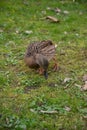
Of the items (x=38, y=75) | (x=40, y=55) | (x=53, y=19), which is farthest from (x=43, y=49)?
(x=53, y=19)

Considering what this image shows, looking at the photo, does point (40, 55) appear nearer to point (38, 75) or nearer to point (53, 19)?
point (38, 75)

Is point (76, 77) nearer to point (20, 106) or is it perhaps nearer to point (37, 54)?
point (37, 54)

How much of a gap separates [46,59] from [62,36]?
2.40 m

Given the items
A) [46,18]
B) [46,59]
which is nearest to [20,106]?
[46,59]

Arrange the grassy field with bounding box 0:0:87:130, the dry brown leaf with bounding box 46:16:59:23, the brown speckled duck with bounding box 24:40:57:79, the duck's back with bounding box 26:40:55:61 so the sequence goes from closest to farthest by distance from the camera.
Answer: the grassy field with bounding box 0:0:87:130, the brown speckled duck with bounding box 24:40:57:79, the duck's back with bounding box 26:40:55:61, the dry brown leaf with bounding box 46:16:59:23

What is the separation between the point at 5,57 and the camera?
26.0 feet

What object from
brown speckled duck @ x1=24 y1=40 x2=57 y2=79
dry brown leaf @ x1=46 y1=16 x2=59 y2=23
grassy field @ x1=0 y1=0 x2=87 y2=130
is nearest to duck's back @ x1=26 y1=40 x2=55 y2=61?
brown speckled duck @ x1=24 y1=40 x2=57 y2=79

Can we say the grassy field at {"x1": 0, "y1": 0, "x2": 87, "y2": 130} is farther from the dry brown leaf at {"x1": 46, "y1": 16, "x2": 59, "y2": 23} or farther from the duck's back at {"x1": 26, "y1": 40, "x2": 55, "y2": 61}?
the duck's back at {"x1": 26, "y1": 40, "x2": 55, "y2": 61}

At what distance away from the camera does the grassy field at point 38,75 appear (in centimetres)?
569

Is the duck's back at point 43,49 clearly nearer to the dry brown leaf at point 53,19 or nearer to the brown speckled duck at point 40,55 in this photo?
the brown speckled duck at point 40,55

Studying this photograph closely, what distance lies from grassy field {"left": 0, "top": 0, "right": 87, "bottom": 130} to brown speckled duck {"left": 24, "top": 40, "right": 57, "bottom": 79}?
0.52 feet

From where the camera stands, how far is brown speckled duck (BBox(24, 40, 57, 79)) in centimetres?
687

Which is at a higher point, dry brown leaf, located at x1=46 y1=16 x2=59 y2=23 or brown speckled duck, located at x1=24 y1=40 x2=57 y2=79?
dry brown leaf, located at x1=46 y1=16 x2=59 y2=23

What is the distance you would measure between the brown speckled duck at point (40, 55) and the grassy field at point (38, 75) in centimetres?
16
